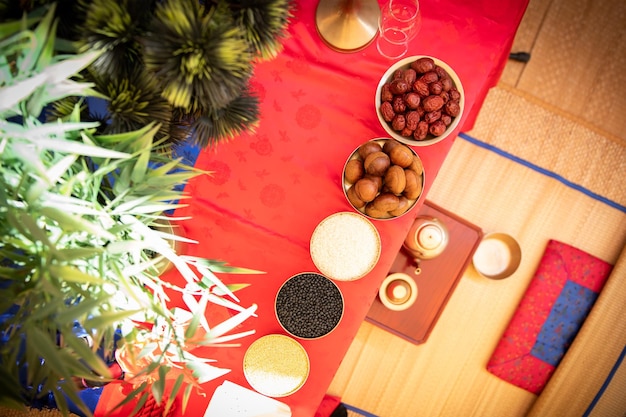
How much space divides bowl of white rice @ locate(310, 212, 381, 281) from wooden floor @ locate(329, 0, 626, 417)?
0.72 metres

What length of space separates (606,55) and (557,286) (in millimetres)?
981

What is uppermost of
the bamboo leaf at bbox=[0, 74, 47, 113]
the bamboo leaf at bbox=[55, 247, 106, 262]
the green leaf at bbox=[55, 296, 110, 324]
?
the bamboo leaf at bbox=[0, 74, 47, 113]

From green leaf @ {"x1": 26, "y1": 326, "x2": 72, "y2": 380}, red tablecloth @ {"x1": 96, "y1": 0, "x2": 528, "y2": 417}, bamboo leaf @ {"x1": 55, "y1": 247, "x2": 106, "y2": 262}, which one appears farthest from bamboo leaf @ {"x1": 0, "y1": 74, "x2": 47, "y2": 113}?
red tablecloth @ {"x1": 96, "y1": 0, "x2": 528, "y2": 417}

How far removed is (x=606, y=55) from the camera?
71.4 inches

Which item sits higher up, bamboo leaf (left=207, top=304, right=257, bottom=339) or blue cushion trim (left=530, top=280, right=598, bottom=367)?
blue cushion trim (left=530, top=280, right=598, bottom=367)

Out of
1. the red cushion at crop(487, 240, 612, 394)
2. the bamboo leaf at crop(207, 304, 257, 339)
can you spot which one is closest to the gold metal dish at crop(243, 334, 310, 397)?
the bamboo leaf at crop(207, 304, 257, 339)

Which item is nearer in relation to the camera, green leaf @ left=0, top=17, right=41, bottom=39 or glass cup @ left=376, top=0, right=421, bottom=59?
green leaf @ left=0, top=17, right=41, bottom=39

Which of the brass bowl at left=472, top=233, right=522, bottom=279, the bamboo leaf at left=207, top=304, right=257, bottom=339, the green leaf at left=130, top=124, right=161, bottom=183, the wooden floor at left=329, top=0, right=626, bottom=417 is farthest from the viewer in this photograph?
the wooden floor at left=329, top=0, right=626, bottom=417

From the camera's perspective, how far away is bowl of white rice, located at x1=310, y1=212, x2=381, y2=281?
1.17 metres

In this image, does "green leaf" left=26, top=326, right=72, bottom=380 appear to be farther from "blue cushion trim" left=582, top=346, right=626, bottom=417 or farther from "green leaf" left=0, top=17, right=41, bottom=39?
"blue cushion trim" left=582, top=346, right=626, bottom=417

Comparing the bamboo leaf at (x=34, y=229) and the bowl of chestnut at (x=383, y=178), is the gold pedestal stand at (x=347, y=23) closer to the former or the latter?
the bowl of chestnut at (x=383, y=178)

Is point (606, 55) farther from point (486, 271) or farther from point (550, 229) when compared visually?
point (486, 271)

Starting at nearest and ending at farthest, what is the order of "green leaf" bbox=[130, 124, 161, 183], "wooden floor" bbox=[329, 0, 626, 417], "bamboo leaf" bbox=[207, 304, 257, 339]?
1. "green leaf" bbox=[130, 124, 161, 183]
2. "bamboo leaf" bbox=[207, 304, 257, 339]
3. "wooden floor" bbox=[329, 0, 626, 417]

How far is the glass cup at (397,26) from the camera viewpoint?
1184mm
